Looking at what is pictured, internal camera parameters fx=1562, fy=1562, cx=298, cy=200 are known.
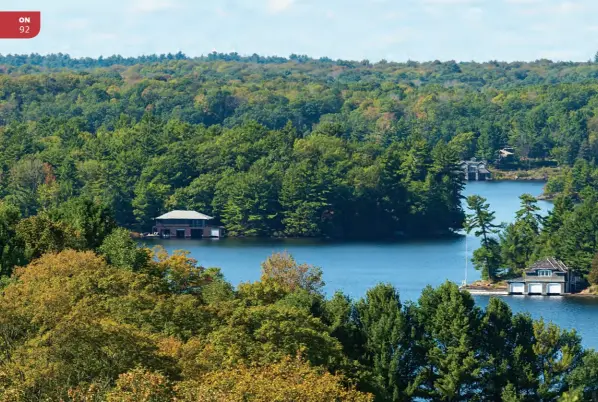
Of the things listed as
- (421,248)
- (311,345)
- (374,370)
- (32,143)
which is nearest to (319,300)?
(374,370)

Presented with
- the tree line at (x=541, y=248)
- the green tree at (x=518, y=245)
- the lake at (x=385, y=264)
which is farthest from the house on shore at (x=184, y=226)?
the green tree at (x=518, y=245)

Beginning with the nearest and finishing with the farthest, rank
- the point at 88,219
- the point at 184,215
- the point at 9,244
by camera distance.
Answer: the point at 9,244
the point at 88,219
the point at 184,215

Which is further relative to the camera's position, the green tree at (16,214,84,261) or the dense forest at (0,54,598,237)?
the dense forest at (0,54,598,237)

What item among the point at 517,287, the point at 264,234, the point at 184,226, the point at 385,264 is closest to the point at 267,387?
the point at 517,287

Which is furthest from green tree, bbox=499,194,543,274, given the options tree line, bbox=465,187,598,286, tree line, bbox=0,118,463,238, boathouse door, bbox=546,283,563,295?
tree line, bbox=0,118,463,238

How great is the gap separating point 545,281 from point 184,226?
31.2m

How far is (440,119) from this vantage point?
548 ft

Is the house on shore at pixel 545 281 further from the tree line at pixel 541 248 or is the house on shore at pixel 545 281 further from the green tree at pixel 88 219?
the green tree at pixel 88 219

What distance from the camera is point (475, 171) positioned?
138000 mm

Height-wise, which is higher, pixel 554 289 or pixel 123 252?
pixel 123 252

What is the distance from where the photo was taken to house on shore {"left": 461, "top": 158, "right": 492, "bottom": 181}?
450 ft

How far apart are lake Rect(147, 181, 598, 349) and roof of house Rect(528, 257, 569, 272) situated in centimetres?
184

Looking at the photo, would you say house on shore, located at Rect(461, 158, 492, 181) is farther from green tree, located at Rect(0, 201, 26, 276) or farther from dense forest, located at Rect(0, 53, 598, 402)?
green tree, located at Rect(0, 201, 26, 276)

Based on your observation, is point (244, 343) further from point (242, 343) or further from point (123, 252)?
point (123, 252)
